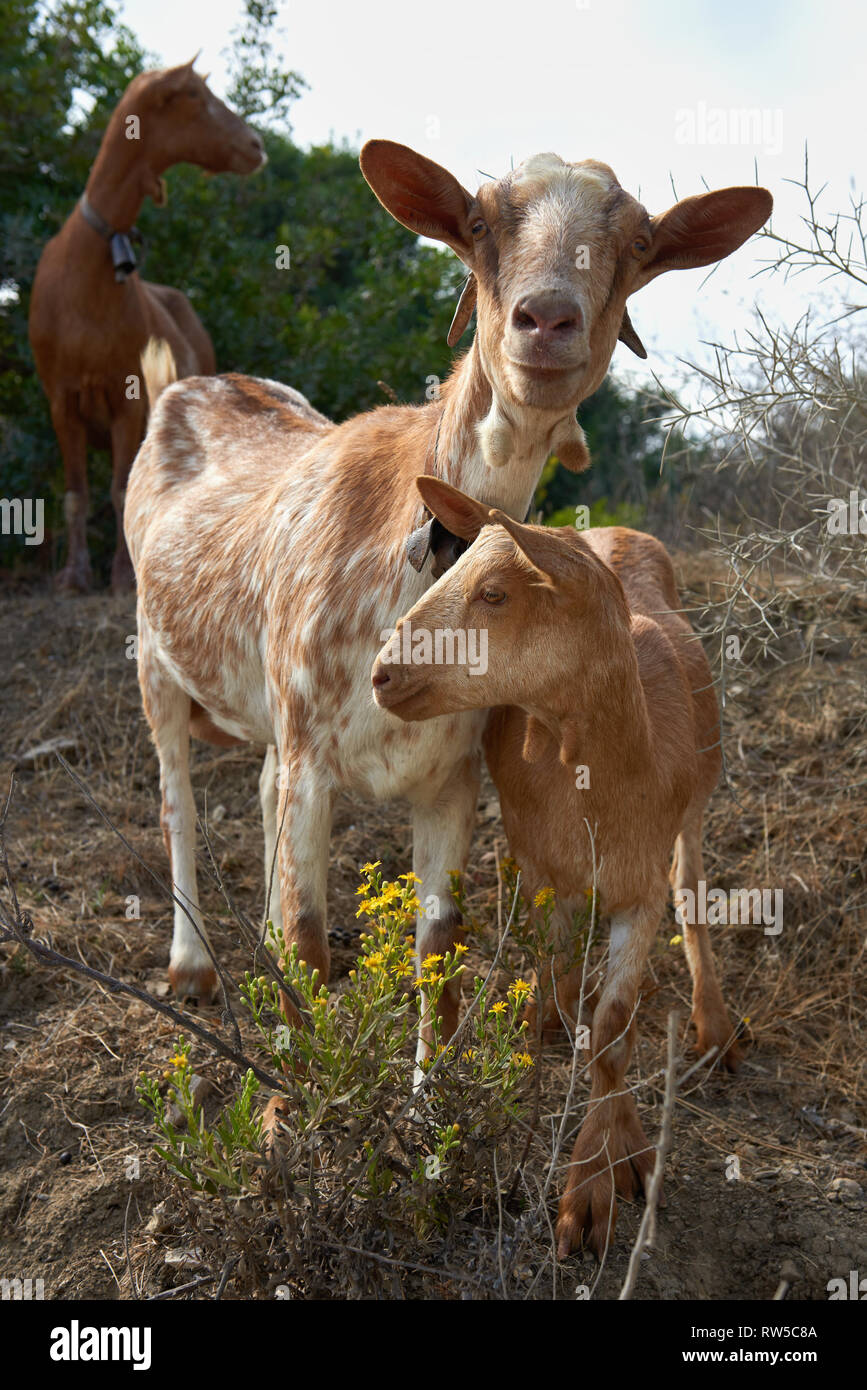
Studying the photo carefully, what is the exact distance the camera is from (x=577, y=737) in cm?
310

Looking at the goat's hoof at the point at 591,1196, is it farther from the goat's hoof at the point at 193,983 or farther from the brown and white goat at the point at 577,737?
the goat's hoof at the point at 193,983

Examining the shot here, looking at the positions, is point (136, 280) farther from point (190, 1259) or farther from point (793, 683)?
point (190, 1259)

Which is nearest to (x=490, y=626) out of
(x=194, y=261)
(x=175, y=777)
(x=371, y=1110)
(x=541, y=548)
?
(x=541, y=548)

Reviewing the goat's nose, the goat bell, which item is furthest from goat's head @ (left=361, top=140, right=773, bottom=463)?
the goat bell

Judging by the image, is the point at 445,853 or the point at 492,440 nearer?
the point at 492,440

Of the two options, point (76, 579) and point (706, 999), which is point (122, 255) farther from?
point (706, 999)

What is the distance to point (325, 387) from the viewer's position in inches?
348

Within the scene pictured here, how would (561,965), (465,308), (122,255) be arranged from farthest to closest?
(122,255) < (465,308) < (561,965)

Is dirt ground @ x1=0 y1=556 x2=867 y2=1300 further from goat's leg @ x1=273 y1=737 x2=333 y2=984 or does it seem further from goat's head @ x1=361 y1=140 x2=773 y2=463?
goat's head @ x1=361 y1=140 x2=773 y2=463

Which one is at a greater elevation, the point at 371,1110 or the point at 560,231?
the point at 560,231

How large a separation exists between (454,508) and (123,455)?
17.2ft

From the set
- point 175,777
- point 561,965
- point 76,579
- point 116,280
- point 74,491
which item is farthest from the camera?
point 76,579

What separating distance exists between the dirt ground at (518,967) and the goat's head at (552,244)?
1487 mm
